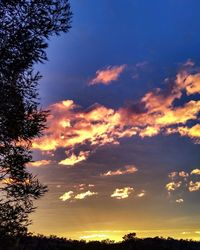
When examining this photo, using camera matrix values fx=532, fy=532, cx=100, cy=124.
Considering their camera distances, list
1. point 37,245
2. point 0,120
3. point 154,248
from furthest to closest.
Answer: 1. point 154,248
2. point 37,245
3. point 0,120

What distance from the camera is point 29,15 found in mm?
20422

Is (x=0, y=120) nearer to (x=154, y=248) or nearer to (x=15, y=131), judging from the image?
(x=15, y=131)

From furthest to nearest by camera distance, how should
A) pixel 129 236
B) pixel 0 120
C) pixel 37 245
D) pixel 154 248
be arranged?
pixel 129 236 → pixel 154 248 → pixel 37 245 → pixel 0 120

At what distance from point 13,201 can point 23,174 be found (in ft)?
3.66

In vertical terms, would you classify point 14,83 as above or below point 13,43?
below

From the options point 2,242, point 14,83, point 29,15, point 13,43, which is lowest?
point 2,242

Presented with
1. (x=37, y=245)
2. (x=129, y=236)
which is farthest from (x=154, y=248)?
(x=37, y=245)

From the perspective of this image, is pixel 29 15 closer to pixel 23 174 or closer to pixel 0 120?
pixel 0 120

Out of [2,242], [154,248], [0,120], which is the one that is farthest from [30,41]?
[154,248]

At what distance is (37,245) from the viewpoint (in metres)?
30.9

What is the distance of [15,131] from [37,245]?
12.7 metres

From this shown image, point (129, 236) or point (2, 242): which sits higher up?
point (129, 236)

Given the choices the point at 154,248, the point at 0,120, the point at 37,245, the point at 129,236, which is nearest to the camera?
the point at 0,120

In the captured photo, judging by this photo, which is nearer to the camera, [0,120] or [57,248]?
[0,120]
